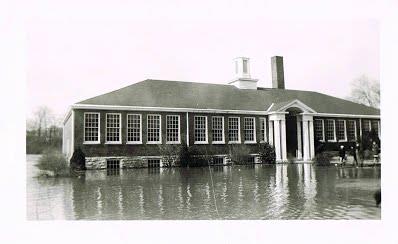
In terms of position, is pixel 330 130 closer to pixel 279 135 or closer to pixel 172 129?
pixel 279 135

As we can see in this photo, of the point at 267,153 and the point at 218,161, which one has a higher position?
the point at 267,153

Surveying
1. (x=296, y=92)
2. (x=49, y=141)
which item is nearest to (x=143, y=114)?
(x=49, y=141)

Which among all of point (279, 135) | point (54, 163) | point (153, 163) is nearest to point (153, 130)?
point (153, 163)

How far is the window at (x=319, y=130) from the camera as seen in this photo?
17.8 metres

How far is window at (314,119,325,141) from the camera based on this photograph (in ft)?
58.4

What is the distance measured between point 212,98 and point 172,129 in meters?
1.95

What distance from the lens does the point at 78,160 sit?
14234 millimetres

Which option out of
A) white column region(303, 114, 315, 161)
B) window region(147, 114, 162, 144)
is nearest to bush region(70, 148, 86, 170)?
window region(147, 114, 162, 144)

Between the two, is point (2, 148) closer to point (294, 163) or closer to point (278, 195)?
point (278, 195)

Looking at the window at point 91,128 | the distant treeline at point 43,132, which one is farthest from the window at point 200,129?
the distant treeline at point 43,132

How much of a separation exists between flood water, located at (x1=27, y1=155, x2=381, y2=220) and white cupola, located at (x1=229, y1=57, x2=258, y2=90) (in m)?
2.98

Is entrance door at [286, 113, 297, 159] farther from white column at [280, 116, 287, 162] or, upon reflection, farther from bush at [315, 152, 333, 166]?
bush at [315, 152, 333, 166]

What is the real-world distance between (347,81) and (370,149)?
6.89 feet

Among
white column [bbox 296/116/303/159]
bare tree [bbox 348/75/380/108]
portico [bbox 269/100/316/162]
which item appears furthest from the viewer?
white column [bbox 296/116/303/159]
